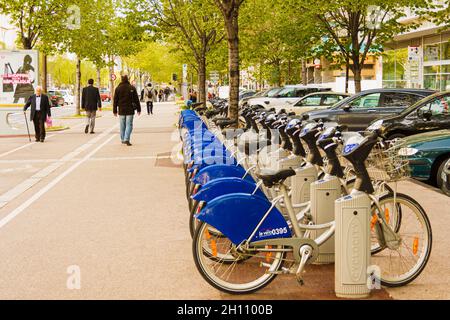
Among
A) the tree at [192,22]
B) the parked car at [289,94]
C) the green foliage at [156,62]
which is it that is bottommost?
the parked car at [289,94]

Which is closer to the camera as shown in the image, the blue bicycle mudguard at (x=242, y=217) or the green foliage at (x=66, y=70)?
the blue bicycle mudguard at (x=242, y=217)

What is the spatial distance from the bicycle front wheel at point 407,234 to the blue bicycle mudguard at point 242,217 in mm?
925

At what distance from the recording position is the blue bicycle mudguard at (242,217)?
17.3 ft

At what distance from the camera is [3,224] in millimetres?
8641

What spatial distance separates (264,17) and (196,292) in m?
32.6

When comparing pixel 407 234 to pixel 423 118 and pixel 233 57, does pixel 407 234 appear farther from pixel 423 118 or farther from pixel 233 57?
pixel 233 57

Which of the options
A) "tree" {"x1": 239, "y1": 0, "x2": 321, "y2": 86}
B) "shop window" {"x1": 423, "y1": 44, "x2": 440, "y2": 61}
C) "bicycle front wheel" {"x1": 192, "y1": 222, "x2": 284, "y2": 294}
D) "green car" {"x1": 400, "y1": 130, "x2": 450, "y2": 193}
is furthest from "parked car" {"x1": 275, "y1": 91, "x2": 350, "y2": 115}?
"bicycle front wheel" {"x1": 192, "y1": 222, "x2": 284, "y2": 294}

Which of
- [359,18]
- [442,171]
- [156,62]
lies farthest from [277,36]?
[156,62]

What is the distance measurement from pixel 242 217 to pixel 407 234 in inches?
53.5

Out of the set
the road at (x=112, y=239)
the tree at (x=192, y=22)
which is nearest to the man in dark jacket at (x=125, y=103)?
the road at (x=112, y=239)

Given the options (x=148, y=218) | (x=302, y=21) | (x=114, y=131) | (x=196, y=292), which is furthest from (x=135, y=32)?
(x=196, y=292)

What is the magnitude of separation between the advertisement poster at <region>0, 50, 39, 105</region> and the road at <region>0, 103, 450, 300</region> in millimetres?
10297

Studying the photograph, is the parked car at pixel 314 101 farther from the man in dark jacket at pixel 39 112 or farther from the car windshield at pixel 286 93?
the man in dark jacket at pixel 39 112

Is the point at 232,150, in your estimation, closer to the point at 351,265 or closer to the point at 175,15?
the point at 351,265
